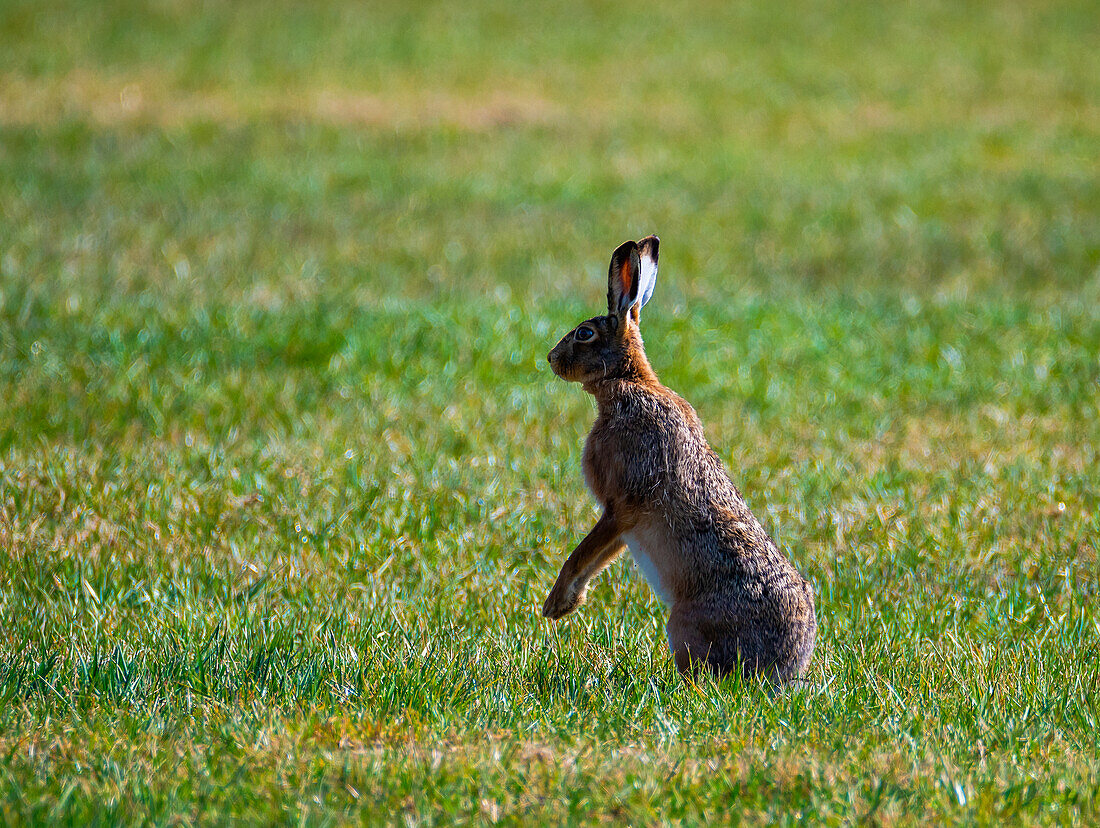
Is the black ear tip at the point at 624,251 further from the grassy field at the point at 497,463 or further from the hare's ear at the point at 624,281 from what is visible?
the grassy field at the point at 497,463

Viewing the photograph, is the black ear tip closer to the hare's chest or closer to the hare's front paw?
the hare's chest

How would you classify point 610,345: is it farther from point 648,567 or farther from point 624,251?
point 648,567

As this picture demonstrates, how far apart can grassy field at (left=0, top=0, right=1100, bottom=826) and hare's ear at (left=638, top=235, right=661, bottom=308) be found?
48.3 inches

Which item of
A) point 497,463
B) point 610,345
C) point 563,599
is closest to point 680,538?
point 563,599

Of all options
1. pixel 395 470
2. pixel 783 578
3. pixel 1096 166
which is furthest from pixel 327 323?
pixel 1096 166

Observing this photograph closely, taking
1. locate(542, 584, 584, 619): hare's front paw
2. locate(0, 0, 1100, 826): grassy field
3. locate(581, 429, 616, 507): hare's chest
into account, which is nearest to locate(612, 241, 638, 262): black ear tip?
locate(581, 429, 616, 507): hare's chest

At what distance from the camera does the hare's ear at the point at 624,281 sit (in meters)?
4.01

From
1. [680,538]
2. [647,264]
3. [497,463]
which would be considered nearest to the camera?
[680,538]

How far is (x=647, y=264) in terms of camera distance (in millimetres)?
4121

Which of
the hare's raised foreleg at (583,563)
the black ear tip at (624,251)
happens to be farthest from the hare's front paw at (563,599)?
the black ear tip at (624,251)

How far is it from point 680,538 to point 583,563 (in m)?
0.32

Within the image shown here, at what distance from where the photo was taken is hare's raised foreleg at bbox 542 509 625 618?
390 cm

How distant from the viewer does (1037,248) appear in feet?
41.1

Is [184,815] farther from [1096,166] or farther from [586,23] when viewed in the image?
[586,23]
